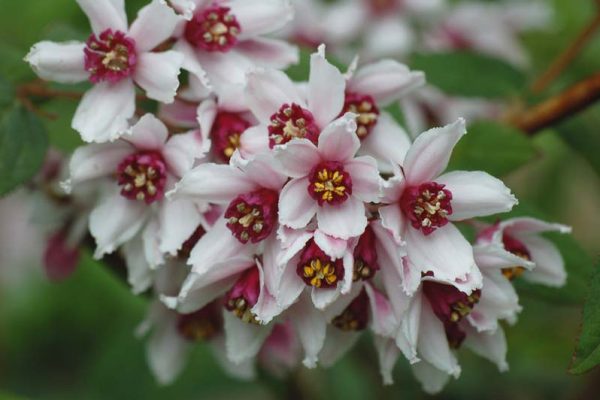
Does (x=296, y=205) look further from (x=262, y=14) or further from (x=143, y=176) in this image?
(x=262, y=14)

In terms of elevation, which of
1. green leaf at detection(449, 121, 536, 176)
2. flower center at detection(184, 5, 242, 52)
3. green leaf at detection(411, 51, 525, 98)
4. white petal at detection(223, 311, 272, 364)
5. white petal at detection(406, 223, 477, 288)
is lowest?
white petal at detection(223, 311, 272, 364)

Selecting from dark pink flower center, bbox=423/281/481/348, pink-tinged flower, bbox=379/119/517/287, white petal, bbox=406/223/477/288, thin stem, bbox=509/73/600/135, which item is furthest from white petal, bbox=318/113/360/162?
thin stem, bbox=509/73/600/135

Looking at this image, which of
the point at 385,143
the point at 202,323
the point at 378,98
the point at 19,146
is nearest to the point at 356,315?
the point at 385,143

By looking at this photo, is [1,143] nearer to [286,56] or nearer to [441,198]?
[286,56]

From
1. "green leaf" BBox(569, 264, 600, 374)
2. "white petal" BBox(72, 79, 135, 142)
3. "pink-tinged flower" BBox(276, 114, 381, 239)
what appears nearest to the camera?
"green leaf" BBox(569, 264, 600, 374)

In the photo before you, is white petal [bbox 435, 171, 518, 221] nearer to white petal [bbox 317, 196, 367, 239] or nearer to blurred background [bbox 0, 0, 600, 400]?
white petal [bbox 317, 196, 367, 239]

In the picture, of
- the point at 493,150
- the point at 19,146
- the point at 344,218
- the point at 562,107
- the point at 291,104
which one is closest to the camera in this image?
the point at 344,218
